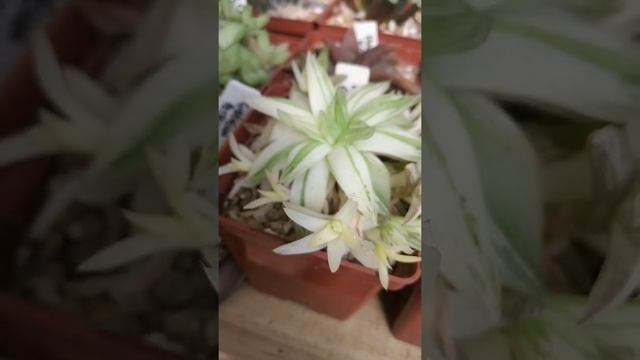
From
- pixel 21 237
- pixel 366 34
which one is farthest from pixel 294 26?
pixel 21 237

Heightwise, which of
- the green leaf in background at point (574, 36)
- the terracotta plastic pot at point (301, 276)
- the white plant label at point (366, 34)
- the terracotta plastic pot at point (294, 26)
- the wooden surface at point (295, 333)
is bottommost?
the wooden surface at point (295, 333)

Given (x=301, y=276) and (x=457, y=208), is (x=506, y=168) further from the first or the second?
(x=301, y=276)

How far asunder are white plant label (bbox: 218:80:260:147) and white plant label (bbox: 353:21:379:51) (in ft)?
0.45

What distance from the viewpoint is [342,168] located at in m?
0.48

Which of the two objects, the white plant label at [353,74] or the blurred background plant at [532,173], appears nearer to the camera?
the blurred background plant at [532,173]

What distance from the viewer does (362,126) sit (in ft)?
1.66

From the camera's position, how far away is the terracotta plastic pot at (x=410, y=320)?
460 millimetres

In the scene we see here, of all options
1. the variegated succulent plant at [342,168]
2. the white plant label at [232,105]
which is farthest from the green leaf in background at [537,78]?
the white plant label at [232,105]

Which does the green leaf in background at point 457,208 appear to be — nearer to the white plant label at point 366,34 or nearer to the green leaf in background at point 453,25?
the green leaf in background at point 453,25

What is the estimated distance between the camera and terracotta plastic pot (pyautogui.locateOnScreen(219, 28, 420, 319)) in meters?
0.48

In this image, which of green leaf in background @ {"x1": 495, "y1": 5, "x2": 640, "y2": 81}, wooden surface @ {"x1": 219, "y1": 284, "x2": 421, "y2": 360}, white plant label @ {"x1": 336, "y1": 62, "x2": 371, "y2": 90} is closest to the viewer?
green leaf in background @ {"x1": 495, "y1": 5, "x2": 640, "y2": 81}

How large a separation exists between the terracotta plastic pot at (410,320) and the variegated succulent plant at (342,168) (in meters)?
0.03

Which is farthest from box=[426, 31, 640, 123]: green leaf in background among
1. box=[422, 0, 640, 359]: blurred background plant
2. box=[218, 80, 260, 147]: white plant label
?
box=[218, 80, 260, 147]: white plant label

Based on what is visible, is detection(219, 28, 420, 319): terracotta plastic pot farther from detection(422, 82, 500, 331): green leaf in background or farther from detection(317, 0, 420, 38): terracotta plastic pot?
detection(317, 0, 420, 38): terracotta plastic pot
